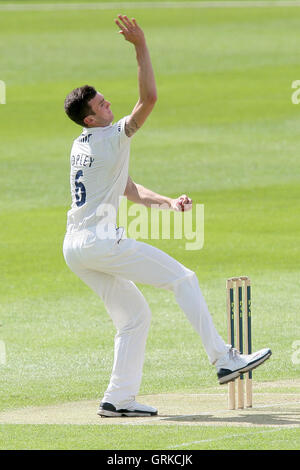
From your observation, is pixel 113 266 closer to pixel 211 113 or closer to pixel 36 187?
pixel 36 187

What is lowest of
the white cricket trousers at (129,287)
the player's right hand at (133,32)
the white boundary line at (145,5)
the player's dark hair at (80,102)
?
the white cricket trousers at (129,287)

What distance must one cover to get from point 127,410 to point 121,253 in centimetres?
109

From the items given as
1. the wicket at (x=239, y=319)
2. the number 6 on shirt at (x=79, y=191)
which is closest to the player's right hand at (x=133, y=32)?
the number 6 on shirt at (x=79, y=191)

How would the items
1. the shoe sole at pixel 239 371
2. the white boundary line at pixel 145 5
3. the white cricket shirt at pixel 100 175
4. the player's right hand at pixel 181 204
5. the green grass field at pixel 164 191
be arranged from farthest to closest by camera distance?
the white boundary line at pixel 145 5, the green grass field at pixel 164 191, the player's right hand at pixel 181 204, the white cricket shirt at pixel 100 175, the shoe sole at pixel 239 371

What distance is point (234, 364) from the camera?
25.3 ft

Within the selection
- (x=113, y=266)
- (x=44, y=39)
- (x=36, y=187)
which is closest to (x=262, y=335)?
(x=113, y=266)

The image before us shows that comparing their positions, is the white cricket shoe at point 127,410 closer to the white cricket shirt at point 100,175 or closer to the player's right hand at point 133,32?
the white cricket shirt at point 100,175

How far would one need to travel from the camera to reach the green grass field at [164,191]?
9.27 metres

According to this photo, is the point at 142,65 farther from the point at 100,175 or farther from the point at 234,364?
the point at 234,364

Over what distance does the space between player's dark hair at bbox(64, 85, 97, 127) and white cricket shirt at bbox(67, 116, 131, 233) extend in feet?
0.43

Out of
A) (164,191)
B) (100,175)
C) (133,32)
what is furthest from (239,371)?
(164,191)

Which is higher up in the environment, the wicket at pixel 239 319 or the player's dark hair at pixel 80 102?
the player's dark hair at pixel 80 102

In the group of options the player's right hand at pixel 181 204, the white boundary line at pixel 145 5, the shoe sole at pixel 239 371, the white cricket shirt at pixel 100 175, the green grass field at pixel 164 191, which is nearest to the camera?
the shoe sole at pixel 239 371

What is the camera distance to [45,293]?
12602 mm
